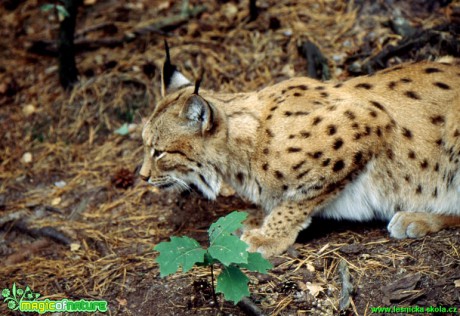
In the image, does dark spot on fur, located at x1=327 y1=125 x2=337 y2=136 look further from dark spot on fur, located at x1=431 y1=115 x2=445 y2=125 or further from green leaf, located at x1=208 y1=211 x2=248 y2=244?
green leaf, located at x1=208 y1=211 x2=248 y2=244

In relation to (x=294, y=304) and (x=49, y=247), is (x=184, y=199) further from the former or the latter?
(x=294, y=304)

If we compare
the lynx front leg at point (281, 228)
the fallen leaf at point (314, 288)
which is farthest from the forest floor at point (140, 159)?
the lynx front leg at point (281, 228)

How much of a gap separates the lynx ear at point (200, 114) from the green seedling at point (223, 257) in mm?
963

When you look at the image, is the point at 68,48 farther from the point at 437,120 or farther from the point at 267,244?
the point at 437,120

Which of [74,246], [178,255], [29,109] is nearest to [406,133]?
[178,255]

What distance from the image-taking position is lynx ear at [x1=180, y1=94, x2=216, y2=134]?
384 cm

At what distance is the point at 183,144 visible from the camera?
411 centimetres

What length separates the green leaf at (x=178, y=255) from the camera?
2.96 meters

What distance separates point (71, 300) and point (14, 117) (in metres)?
2.92

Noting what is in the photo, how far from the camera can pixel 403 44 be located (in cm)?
534

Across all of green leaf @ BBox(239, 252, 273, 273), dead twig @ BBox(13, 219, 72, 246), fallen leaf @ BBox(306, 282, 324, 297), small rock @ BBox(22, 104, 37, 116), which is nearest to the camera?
green leaf @ BBox(239, 252, 273, 273)

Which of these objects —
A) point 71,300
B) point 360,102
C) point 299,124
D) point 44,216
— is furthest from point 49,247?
point 360,102

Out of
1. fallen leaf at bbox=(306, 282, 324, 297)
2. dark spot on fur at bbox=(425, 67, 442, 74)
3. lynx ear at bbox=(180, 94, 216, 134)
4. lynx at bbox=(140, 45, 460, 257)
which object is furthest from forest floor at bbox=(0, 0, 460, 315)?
dark spot on fur at bbox=(425, 67, 442, 74)

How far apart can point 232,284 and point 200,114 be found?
134 centimetres
